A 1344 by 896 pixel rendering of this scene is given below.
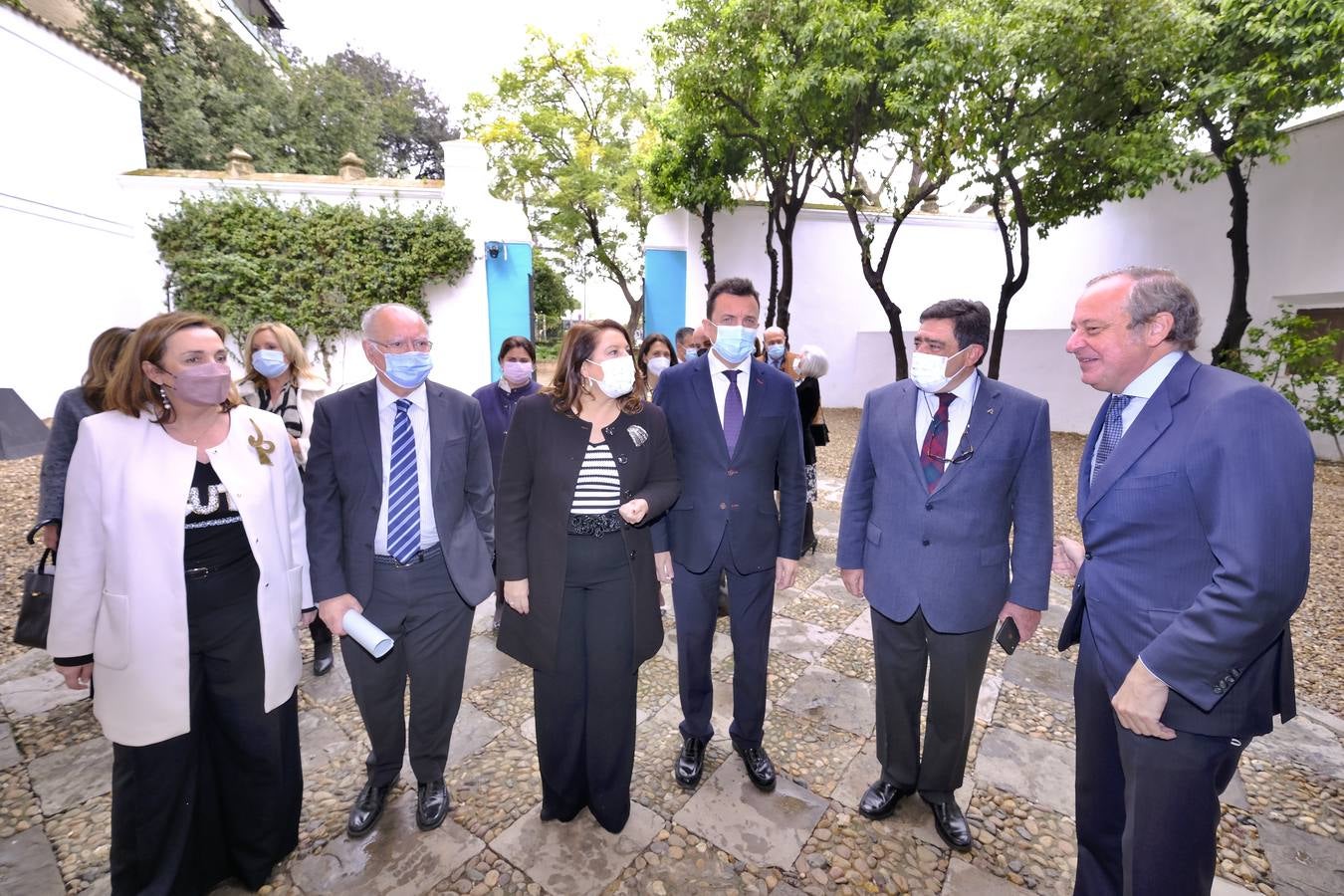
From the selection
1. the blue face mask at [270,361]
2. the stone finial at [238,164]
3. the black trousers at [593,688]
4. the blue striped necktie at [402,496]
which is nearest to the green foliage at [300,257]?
the stone finial at [238,164]

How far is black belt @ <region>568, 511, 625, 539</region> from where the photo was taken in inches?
89.3

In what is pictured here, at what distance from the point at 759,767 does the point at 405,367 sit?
2.34m

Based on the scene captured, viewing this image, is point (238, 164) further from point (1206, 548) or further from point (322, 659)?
point (1206, 548)

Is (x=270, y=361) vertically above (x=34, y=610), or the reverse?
(x=270, y=361)

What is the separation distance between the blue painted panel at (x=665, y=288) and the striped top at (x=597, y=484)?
42.0 feet

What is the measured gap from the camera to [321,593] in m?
2.26

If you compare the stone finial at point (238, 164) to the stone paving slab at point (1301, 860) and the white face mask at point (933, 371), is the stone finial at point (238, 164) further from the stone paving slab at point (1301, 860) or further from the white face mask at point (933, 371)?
the stone paving slab at point (1301, 860)

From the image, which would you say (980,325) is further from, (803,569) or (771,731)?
(803,569)

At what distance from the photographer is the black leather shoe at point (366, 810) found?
2395mm

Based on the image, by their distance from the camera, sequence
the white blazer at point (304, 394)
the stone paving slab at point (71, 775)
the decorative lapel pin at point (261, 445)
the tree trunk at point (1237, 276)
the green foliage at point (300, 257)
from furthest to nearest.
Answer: the green foliage at point (300, 257)
the tree trunk at point (1237, 276)
the white blazer at point (304, 394)
the stone paving slab at point (71, 775)
the decorative lapel pin at point (261, 445)

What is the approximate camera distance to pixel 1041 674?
12.2 feet

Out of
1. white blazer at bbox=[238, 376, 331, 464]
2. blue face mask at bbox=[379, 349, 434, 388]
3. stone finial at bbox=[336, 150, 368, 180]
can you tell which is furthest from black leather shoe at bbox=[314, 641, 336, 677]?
stone finial at bbox=[336, 150, 368, 180]

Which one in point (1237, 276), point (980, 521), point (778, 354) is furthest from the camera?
point (1237, 276)

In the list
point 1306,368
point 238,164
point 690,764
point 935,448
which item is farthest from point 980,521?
point 238,164
